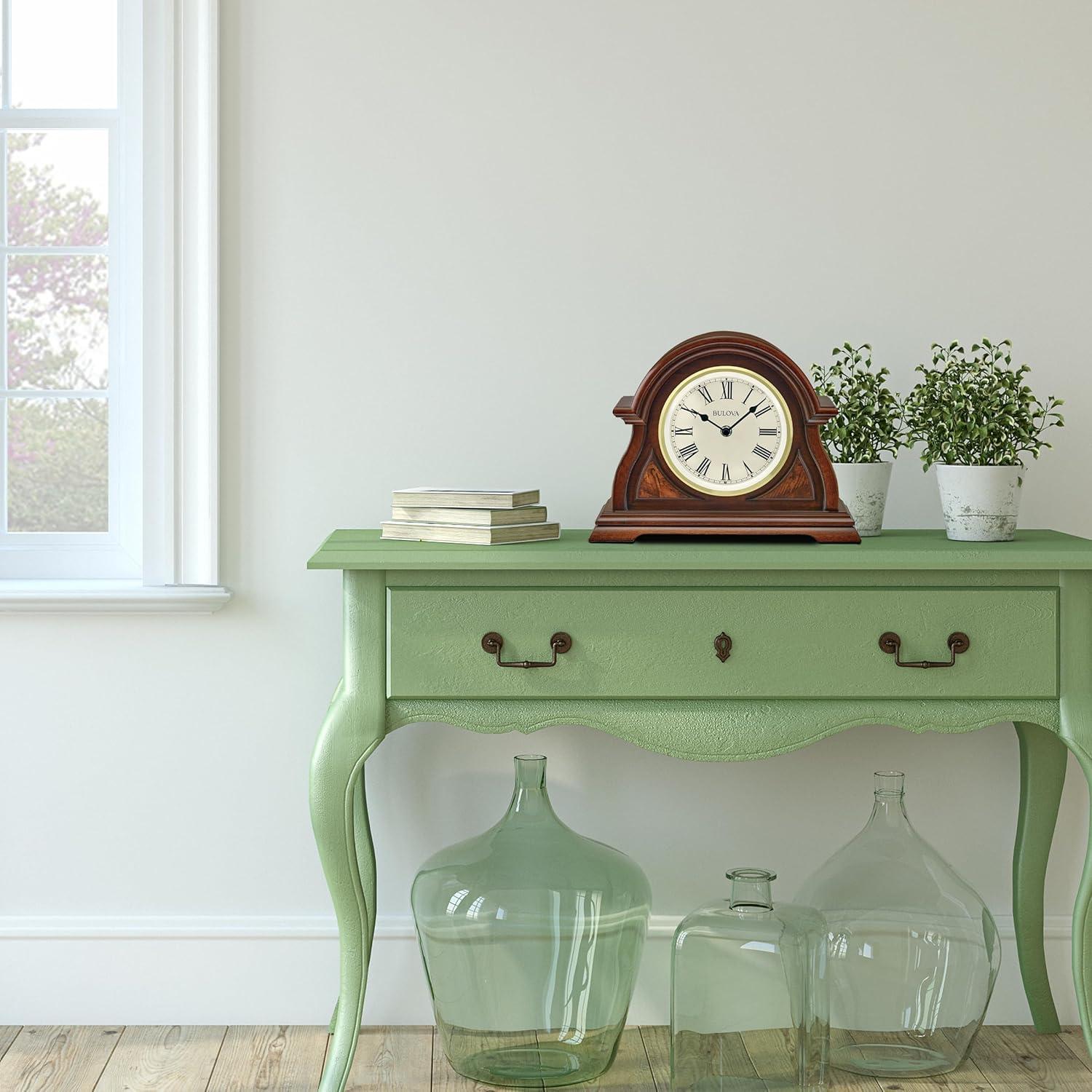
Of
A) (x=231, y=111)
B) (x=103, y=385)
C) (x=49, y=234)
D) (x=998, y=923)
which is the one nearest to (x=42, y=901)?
(x=103, y=385)

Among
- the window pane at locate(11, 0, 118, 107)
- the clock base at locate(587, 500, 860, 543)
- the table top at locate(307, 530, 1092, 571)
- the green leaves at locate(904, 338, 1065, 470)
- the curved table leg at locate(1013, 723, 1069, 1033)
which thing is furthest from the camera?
the window pane at locate(11, 0, 118, 107)

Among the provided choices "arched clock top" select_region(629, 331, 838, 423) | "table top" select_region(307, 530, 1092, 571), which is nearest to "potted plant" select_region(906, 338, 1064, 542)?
"table top" select_region(307, 530, 1092, 571)

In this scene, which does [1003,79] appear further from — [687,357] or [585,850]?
[585,850]

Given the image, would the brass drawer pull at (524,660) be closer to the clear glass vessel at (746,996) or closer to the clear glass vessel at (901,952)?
the clear glass vessel at (746,996)

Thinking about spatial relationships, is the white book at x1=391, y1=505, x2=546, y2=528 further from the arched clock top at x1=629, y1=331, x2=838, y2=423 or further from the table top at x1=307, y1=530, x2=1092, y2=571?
the arched clock top at x1=629, y1=331, x2=838, y2=423

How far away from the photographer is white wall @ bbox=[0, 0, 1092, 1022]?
7.32 feet

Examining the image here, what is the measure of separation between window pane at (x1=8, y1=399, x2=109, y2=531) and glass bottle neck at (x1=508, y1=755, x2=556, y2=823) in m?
0.94

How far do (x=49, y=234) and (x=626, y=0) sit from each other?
1.15 meters

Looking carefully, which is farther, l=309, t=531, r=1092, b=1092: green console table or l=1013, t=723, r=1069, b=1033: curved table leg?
l=1013, t=723, r=1069, b=1033: curved table leg

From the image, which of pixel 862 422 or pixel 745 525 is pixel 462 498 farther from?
pixel 862 422

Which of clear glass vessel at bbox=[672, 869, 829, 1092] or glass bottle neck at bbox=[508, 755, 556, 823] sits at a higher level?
glass bottle neck at bbox=[508, 755, 556, 823]

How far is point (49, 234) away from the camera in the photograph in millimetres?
2330

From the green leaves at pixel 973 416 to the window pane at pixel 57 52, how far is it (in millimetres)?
A: 1580

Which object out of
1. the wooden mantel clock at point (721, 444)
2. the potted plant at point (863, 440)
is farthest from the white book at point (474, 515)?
the potted plant at point (863, 440)
